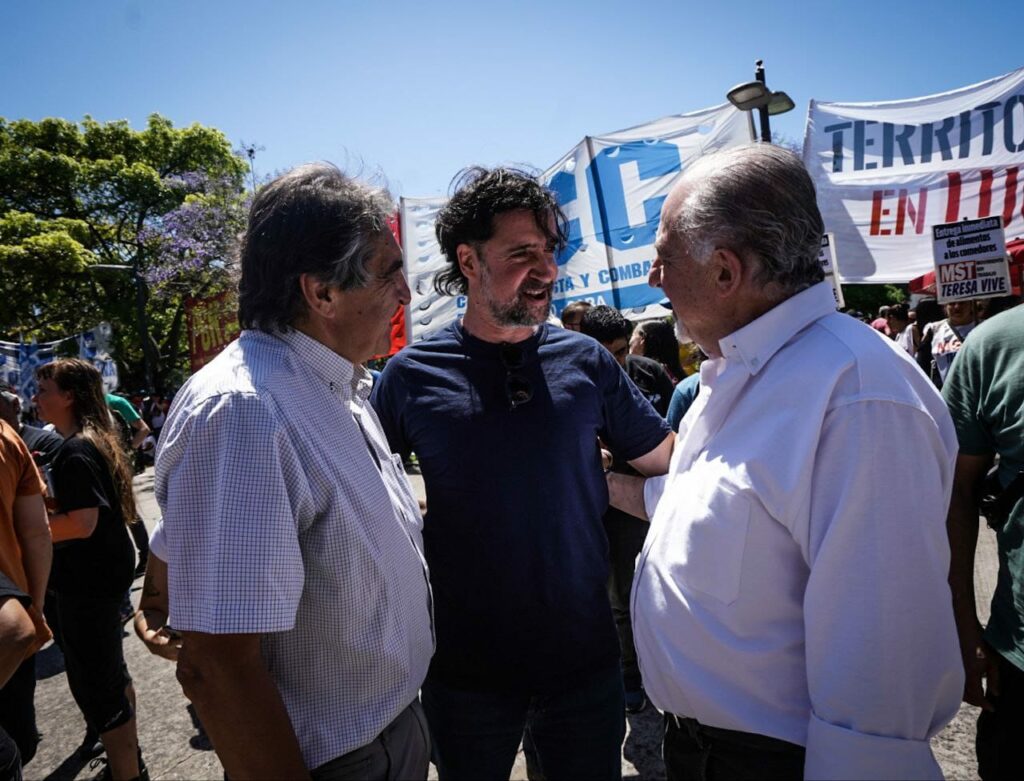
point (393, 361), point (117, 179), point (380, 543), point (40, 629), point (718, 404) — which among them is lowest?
point (40, 629)

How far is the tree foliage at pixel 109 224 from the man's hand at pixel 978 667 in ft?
66.8

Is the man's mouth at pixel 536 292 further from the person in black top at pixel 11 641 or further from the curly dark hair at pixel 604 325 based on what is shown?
the curly dark hair at pixel 604 325

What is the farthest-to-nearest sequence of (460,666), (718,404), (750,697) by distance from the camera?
(460,666) → (718,404) → (750,697)

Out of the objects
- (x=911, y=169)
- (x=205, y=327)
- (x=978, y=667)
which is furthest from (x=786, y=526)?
(x=205, y=327)

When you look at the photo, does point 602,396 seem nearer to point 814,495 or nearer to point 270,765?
point 814,495

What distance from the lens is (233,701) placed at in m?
1.00

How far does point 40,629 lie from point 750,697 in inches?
91.3

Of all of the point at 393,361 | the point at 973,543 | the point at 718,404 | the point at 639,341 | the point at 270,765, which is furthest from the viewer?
the point at 639,341

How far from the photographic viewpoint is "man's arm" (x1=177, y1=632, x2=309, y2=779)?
39.2 inches

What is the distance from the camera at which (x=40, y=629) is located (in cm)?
207

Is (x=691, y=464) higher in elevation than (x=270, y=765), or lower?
higher

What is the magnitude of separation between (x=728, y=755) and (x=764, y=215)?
1.14 meters

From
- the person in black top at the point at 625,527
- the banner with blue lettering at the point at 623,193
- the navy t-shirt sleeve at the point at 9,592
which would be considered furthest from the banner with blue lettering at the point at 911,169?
the navy t-shirt sleeve at the point at 9,592

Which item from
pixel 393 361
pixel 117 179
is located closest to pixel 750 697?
pixel 393 361
